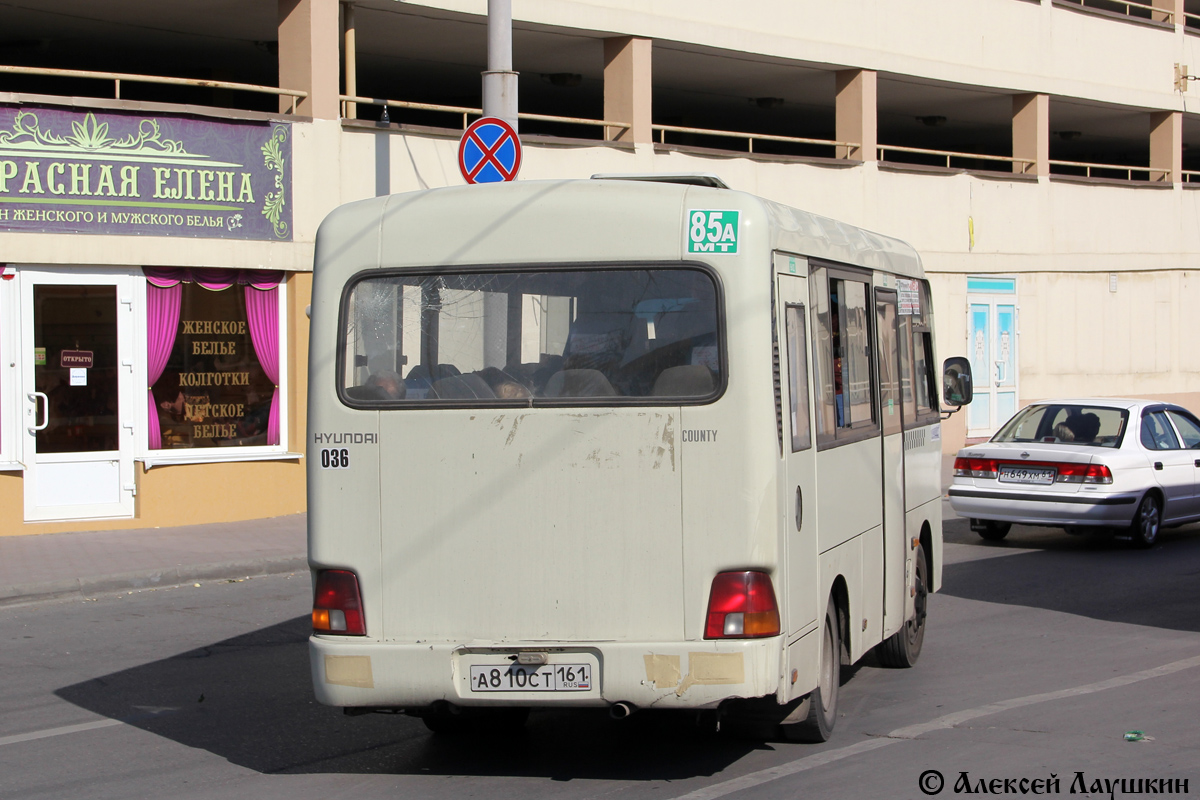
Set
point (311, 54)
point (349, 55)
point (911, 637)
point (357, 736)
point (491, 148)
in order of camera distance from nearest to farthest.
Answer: point (357, 736) → point (911, 637) → point (491, 148) → point (311, 54) → point (349, 55)

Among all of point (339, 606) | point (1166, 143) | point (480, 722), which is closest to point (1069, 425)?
point (480, 722)

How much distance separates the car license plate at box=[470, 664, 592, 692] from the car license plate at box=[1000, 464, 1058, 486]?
30.5 ft

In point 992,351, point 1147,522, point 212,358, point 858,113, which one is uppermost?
point 858,113

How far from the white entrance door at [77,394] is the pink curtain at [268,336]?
4.75 ft

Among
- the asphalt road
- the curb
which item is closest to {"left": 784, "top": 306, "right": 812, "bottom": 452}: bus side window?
the asphalt road

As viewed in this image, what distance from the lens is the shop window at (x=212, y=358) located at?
15.4m

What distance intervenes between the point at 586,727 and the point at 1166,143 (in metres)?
26.4

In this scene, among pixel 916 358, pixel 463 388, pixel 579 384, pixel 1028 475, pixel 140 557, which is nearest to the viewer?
pixel 579 384

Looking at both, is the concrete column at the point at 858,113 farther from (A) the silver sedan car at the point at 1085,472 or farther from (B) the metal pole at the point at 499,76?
(B) the metal pole at the point at 499,76

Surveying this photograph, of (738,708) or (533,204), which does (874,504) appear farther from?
(533,204)

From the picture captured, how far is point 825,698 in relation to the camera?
647 centimetres

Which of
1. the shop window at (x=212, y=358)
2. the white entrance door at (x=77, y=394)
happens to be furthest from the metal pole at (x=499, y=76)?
the white entrance door at (x=77, y=394)

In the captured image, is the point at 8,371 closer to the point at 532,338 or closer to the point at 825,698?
the point at 532,338

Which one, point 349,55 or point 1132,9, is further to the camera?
point 1132,9
